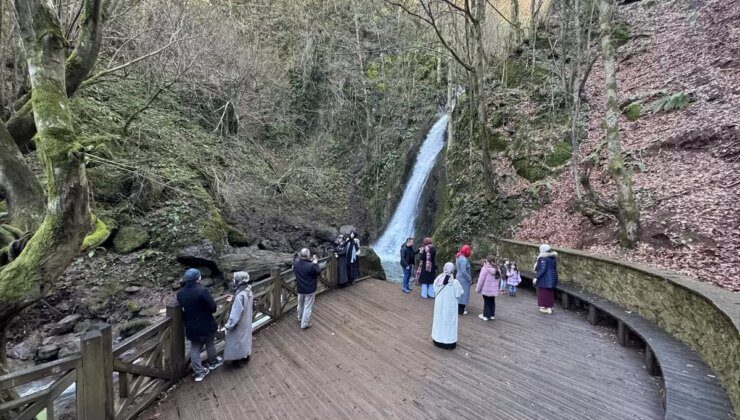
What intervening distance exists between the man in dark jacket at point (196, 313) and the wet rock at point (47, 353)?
554 centimetres

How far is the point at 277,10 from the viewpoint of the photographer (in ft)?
90.3

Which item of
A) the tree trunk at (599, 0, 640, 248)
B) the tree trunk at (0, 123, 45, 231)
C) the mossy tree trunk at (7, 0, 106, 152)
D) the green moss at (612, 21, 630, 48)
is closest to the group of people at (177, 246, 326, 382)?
the tree trunk at (0, 123, 45, 231)

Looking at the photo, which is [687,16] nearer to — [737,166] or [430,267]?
[737,166]

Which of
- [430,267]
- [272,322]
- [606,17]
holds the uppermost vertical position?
[606,17]

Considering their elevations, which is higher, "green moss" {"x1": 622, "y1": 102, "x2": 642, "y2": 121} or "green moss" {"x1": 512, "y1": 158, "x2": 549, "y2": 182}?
"green moss" {"x1": 622, "y1": 102, "x2": 642, "y2": 121}

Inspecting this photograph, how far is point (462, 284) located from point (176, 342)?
5952 millimetres

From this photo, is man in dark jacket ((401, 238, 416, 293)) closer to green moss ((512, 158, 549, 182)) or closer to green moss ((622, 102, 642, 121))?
green moss ((512, 158, 549, 182))

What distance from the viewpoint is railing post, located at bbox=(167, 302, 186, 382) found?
17.1 feet

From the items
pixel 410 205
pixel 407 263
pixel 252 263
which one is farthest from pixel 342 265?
pixel 410 205

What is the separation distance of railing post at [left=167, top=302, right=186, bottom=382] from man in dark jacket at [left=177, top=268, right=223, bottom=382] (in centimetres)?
9

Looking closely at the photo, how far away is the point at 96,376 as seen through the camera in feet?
12.8

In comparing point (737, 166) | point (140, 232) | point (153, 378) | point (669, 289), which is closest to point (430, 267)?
point (669, 289)

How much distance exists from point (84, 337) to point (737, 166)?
48.0 feet

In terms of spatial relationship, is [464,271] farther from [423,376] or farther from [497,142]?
[497,142]
